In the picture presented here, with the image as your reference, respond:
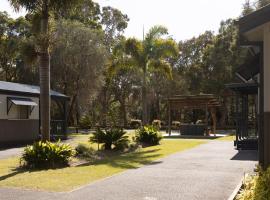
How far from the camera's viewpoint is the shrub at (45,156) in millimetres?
13594

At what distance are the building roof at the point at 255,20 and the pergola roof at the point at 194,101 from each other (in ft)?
75.1

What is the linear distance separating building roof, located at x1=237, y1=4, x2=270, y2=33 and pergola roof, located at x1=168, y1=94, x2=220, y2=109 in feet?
75.1

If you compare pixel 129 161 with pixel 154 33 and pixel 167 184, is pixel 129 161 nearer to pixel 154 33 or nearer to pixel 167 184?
pixel 167 184

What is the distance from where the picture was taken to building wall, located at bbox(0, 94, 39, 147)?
22781 millimetres

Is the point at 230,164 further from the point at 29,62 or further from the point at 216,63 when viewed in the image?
the point at 216,63

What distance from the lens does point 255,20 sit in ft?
27.8

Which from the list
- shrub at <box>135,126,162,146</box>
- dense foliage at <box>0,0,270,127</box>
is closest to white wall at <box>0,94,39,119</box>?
dense foliage at <box>0,0,270,127</box>

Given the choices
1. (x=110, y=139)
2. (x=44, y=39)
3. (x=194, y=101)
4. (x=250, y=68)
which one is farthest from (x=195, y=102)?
(x=250, y=68)

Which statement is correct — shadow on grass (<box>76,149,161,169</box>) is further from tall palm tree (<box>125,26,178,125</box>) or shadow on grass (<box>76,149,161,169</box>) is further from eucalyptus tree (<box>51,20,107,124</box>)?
eucalyptus tree (<box>51,20,107,124</box>)

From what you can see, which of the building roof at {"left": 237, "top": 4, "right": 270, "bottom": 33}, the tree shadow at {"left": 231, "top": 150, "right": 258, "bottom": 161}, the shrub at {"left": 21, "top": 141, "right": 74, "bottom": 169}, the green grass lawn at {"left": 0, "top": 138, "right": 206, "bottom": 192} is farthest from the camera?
the tree shadow at {"left": 231, "top": 150, "right": 258, "bottom": 161}

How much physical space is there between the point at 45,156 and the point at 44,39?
3927 mm

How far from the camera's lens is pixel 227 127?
46.9 m

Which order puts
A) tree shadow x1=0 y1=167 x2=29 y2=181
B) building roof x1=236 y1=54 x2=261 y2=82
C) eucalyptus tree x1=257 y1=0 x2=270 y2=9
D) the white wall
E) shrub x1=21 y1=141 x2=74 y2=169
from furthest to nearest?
eucalyptus tree x1=257 y1=0 x2=270 y2=9 < the white wall < shrub x1=21 y1=141 x2=74 y2=169 < tree shadow x1=0 y1=167 x2=29 y2=181 < building roof x1=236 y1=54 x2=261 y2=82

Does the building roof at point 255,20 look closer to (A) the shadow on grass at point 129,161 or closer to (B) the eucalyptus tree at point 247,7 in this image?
(A) the shadow on grass at point 129,161
